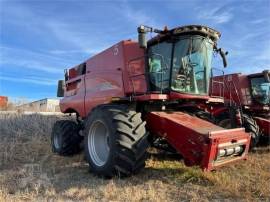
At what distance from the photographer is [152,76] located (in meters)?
7.42

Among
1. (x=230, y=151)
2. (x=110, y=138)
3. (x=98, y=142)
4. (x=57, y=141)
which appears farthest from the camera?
(x=57, y=141)

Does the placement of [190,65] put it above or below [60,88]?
above

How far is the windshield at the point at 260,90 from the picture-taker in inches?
503

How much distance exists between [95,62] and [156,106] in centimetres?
230

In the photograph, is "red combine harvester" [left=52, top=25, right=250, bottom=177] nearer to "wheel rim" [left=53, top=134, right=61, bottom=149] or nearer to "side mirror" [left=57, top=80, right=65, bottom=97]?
"wheel rim" [left=53, top=134, right=61, bottom=149]

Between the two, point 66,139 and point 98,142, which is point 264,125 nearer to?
point 98,142

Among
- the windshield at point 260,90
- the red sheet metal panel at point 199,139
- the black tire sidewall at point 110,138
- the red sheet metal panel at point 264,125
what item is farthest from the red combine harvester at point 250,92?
the black tire sidewall at point 110,138

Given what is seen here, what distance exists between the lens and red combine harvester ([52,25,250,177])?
5999mm

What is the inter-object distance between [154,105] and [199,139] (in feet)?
5.88

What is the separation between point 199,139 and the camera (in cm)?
574

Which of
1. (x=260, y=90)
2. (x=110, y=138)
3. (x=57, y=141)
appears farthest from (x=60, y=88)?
(x=260, y=90)

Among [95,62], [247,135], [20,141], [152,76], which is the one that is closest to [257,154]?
[247,135]

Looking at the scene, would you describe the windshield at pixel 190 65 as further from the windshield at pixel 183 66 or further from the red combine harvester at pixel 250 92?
→ the red combine harvester at pixel 250 92

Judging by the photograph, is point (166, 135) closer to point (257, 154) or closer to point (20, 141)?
point (257, 154)
